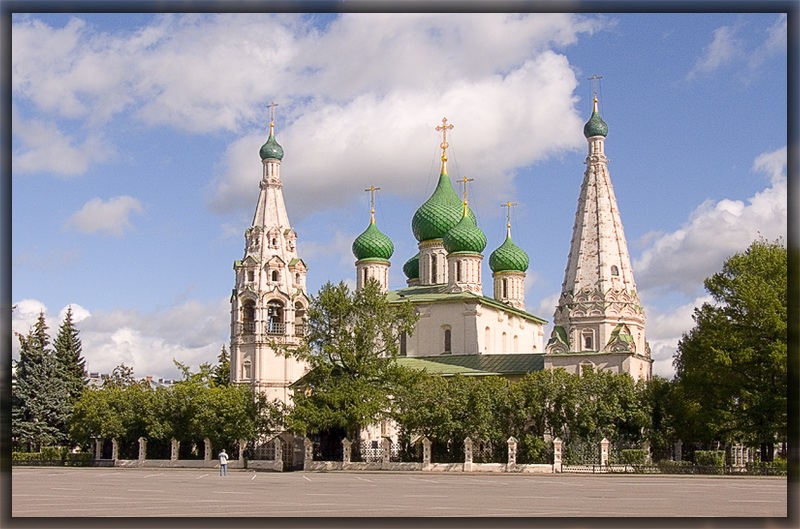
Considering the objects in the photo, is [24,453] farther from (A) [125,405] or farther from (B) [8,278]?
(B) [8,278]

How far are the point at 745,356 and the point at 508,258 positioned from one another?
30.7 m

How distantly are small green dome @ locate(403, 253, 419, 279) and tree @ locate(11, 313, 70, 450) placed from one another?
23301 millimetres

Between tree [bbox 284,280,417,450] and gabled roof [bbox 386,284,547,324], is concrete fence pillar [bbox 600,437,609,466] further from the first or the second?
gabled roof [bbox 386,284,547,324]

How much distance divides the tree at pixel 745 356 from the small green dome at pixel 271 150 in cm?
2931

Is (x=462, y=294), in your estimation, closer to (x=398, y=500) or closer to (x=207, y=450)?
(x=207, y=450)

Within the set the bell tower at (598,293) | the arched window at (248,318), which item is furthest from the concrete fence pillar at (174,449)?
the bell tower at (598,293)

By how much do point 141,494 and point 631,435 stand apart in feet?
83.5

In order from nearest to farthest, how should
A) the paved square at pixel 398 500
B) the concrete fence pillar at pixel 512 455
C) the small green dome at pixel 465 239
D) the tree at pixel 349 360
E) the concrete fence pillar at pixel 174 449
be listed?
the paved square at pixel 398 500, the concrete fence pillar at pixel 512 455, the tree at pixel 349 360, the concrete fence pillar at pixel 174 449, the small green dome at pixel 465 239

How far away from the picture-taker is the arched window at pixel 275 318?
203 feet

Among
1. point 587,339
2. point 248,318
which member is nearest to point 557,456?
point 587,339

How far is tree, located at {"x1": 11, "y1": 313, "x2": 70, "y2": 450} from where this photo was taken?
57.5m

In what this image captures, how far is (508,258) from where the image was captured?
69.1m

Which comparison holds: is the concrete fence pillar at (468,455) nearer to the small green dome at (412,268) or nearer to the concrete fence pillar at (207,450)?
the concrete fence pillar at (207,450)

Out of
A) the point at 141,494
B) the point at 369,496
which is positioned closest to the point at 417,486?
the point at 369,496
